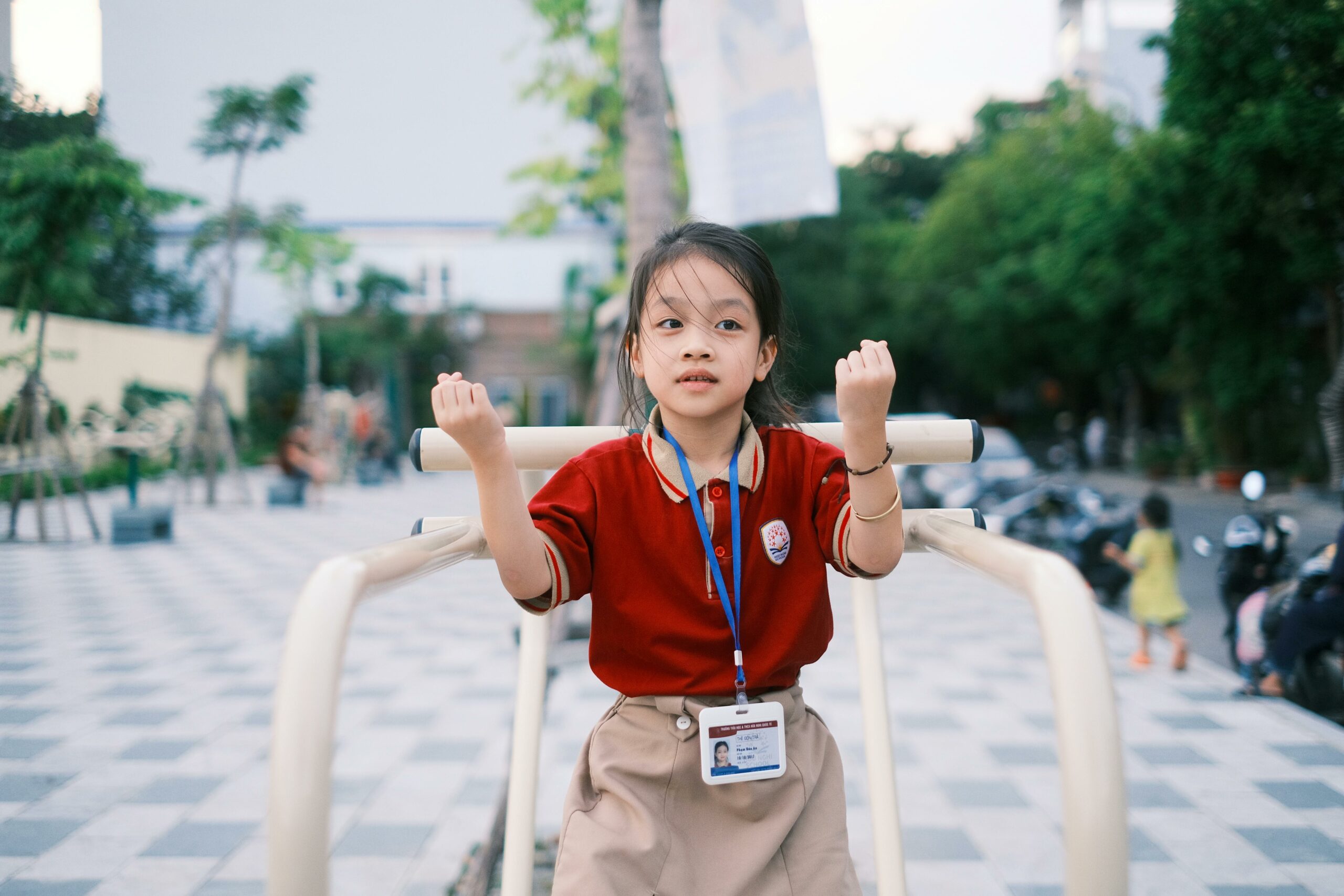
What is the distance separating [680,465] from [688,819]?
1.55 ft

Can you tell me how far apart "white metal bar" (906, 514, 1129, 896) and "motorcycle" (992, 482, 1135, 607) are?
5.70m

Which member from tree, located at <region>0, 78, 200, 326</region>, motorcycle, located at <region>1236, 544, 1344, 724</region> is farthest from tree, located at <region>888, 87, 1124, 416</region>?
tree, located at <region>0, 78, 200, 326</region>

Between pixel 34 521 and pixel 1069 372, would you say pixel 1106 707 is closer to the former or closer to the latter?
pixel 34 521

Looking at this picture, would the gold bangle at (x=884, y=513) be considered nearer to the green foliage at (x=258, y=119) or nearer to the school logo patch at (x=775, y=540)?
the school logo patch at (x=775, y=540)

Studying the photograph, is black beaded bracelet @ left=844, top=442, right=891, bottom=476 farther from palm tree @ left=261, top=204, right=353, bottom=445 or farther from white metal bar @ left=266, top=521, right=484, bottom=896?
palm tree @ left=261, top=204, right=353, bottom=445

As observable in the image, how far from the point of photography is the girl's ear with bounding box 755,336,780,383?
142 cm

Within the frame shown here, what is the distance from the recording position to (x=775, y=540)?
1373 mm

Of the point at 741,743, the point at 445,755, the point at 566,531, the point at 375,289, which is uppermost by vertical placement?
the point at 375,289

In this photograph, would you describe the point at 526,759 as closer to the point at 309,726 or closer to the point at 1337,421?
the point at 309,726

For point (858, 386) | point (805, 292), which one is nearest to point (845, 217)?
point (805, 292)

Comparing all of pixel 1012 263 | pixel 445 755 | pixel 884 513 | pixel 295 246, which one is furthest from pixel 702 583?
pixel 1012 263

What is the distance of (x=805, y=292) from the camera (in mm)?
22812

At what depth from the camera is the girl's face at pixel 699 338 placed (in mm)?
1312

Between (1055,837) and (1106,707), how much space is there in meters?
2.30
